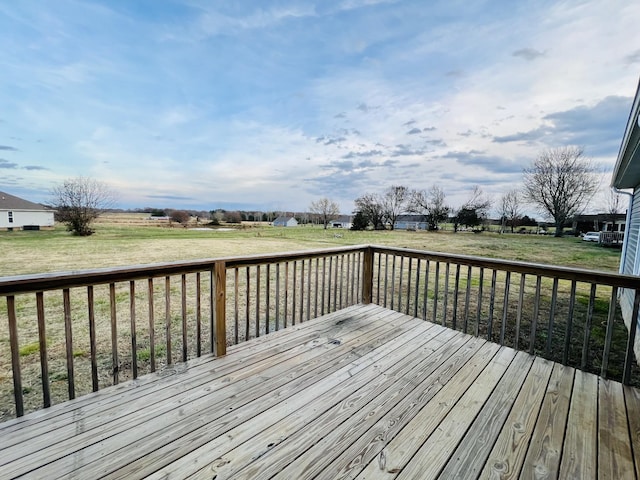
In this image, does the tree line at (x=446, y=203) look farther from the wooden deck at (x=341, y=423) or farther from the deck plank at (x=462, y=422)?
the deck plank at (x=462, y=422)

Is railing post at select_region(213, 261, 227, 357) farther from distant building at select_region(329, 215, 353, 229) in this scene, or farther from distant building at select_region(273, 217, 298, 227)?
distant building at select_region(329, 215, 353, 229)

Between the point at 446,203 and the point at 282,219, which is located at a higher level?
the point at 446,203

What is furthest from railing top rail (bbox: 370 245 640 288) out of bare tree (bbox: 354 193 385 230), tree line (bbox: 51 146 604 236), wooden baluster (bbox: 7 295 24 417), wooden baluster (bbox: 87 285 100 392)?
bare tree (bbox: 354 193 385 230)

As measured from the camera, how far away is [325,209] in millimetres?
35031

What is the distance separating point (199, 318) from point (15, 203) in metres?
31.4

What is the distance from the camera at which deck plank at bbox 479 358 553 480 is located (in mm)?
1235

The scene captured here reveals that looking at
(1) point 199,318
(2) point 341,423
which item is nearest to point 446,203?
(1) point 199,318

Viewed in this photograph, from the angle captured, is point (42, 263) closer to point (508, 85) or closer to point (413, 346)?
point (413, 346)

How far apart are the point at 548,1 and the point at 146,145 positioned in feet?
37.5

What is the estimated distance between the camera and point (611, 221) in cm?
1984

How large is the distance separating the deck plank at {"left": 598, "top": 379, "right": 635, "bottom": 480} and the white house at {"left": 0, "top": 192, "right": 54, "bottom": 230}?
2941cm

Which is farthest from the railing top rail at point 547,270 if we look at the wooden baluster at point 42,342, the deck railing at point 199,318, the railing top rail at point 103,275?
the wooden baluster at point 42,342

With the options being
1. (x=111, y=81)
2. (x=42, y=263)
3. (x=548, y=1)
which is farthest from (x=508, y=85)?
(x=42, y=263)

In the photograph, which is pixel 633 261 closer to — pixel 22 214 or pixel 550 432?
pixel 550 432
